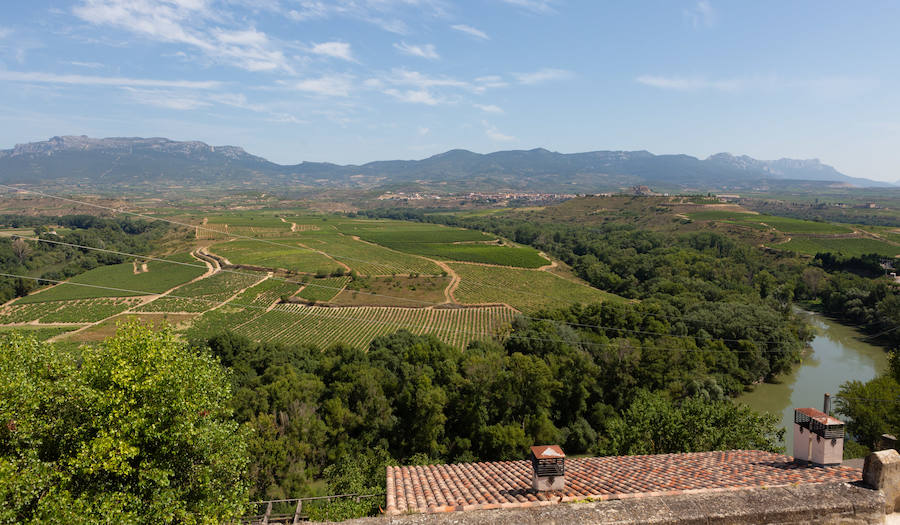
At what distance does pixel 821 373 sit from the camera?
3788cm

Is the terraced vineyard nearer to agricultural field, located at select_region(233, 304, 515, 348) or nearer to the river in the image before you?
agricultural field, located at select_region(233, 304, 515, 348)

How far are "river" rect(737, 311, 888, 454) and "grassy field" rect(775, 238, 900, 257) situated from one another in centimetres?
3208

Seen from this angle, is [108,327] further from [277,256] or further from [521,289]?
[521,289]

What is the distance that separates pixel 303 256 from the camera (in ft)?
298

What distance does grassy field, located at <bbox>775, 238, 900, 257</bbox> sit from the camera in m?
72.6

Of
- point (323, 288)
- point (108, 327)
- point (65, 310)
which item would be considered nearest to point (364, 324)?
point (323, 288)

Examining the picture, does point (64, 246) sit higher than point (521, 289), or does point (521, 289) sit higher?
point (64, 246)

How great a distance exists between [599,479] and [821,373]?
41.9m

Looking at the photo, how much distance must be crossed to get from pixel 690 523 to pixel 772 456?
272 inches

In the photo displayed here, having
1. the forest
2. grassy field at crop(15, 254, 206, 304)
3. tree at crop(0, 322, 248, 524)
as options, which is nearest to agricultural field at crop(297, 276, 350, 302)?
grassy field at crop(15, 254, 206, 304)

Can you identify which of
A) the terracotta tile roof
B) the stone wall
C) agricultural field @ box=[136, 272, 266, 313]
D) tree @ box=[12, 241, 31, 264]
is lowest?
agricultural field @ box=[136, 272, 266, 313]

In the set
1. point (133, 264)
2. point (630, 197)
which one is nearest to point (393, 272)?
point (133, 264)

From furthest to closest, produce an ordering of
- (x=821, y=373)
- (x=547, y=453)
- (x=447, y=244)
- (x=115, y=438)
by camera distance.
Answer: (x=447, y=244), (x=821, y=373), (x=547, y=453), (x=115, y=438)

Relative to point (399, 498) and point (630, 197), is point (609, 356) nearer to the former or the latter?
point (399, 498)
